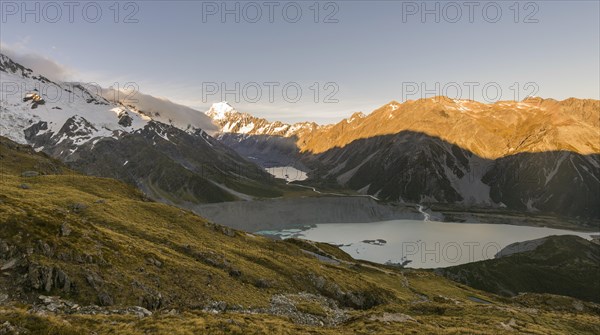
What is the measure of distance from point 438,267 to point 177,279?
142 m

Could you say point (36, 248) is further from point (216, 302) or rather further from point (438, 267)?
point (438, 267)

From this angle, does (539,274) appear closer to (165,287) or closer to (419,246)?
(419,246)

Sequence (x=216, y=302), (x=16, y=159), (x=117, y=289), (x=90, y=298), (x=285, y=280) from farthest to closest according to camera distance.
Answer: (x=16, y=159) → (x=285, y=280) → (x=216, y=302) → (x=117, y=289) → (x=90, y=298)

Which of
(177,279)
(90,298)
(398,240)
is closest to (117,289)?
(90,298)

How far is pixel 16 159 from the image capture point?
105 metres

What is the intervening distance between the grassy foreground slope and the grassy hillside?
97.5m

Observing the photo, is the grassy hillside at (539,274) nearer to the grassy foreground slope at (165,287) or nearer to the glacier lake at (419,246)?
the glacier lake at (419,246)

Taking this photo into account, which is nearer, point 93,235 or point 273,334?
point 273,334

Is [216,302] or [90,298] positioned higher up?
[90,298]

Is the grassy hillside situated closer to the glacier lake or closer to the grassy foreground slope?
the glacier lake

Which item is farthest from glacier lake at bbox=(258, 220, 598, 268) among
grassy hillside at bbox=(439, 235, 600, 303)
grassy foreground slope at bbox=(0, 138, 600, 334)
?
grassy foreground slope at bbox=(0, 138, 600, 334)

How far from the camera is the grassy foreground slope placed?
22234 mm

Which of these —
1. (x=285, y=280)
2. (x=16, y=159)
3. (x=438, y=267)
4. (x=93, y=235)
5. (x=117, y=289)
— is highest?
(x=16, y=159)

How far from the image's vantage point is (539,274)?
454 ft
